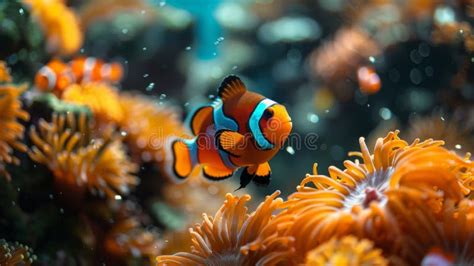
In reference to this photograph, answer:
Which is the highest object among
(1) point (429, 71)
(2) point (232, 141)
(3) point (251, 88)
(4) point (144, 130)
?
(2) point (232, 141)

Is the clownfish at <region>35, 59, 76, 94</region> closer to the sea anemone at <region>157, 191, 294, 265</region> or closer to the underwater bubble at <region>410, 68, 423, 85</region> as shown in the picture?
the sea anemone at <region>157, 191, 294, 265</region>

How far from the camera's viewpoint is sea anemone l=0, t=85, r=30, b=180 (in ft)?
9.50

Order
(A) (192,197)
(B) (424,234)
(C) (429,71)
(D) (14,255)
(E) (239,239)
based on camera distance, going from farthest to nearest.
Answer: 1. (C) (429,71)
2. (A) (192,197)
3. (D) (14,255)
4. (E) (239,239)
5. (B) (424,234)

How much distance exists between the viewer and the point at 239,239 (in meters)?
1.68

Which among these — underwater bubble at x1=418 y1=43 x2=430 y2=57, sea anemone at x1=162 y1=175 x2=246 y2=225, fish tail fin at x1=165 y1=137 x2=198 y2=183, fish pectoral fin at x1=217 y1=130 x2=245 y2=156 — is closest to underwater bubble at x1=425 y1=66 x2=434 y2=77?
underwater bubble at x1=418 y1=43 x2=430 y2=57

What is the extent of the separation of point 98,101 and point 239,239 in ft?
7.34

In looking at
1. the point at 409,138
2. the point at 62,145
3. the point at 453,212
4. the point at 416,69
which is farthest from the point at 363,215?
the point at 416,69

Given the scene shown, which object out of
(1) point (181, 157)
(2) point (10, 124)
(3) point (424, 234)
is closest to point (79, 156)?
(2) point (10, 124)

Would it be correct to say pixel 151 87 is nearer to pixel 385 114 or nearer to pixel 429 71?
pixel 385 114

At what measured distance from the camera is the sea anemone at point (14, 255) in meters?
→ 2.26

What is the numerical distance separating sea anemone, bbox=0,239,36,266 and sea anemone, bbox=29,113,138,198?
2.01ft

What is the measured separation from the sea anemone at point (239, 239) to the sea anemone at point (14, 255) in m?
0.92

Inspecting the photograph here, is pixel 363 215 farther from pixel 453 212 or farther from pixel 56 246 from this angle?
pixel 56 246

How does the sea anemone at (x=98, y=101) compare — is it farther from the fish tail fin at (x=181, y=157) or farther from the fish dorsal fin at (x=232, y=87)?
the fish dorsal fin at (x=232, y=87)
